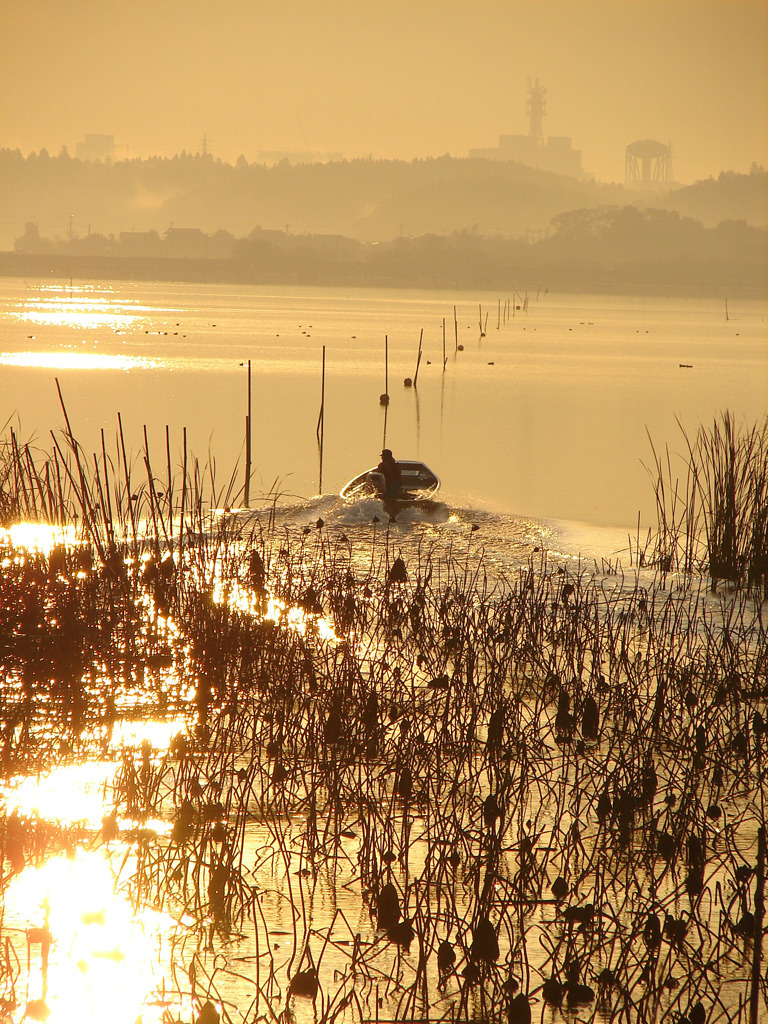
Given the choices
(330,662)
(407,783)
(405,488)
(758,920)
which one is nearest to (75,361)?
(405,488)

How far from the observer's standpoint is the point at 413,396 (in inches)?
1478

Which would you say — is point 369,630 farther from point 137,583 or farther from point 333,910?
point 333,910

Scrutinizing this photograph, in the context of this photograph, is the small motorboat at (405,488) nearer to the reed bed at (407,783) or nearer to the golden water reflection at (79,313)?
the reed bed at (407,783)

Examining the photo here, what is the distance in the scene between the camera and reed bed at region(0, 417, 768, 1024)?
4.34m

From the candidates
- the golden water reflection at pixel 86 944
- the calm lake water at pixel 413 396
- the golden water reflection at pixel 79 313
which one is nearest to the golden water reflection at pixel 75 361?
the calm lake water at pixel 413 396

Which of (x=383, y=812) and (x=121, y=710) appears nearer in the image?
(x=383, y=812)

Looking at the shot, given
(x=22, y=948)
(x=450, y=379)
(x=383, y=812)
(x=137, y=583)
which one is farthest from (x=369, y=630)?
(x=450, y=379)

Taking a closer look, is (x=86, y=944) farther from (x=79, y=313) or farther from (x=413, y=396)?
(x=79, y=313)

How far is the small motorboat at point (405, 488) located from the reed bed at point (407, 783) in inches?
177

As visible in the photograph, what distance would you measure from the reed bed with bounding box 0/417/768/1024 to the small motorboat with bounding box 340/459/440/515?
449 cm

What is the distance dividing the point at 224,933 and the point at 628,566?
28.4 ft

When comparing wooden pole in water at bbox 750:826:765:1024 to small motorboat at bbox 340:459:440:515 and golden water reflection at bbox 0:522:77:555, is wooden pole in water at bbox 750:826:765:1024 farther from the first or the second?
small motorboat at bbox 340:459:440:515

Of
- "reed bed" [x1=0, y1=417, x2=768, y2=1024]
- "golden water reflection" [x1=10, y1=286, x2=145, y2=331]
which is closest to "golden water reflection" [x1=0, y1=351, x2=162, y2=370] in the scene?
"golden water reflection" [x1=10, y1=286, x2=145, y2=331]

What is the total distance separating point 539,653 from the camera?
8.59 meters
